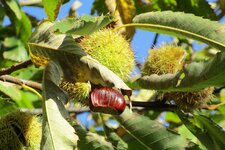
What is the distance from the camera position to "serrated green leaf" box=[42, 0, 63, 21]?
2.07m

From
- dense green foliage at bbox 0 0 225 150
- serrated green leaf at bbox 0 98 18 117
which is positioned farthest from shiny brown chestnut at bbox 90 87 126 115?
serrated green leaf at bbox 0 98 18 117

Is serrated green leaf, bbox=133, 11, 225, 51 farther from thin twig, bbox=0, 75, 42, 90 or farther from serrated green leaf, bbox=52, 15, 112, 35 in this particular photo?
thin twig, bbox=0, 75, 42, 90

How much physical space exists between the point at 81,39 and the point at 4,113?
0.48m

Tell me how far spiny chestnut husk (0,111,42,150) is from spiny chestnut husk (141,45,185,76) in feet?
2.16

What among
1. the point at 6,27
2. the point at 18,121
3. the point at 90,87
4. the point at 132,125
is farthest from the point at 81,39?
the point at 6,27

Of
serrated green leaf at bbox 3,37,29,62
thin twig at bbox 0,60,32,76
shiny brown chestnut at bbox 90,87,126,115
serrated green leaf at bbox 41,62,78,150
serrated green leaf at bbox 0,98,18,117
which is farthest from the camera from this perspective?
serrated green leaf at bbox 3,37,29,62

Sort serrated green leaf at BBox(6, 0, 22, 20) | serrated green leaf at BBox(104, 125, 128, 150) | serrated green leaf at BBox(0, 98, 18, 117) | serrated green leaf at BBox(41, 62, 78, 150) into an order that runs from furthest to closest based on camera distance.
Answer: serrated green leaf at BBox(6, 0, 22, 20), serrated green leaf at BBox(104, 125, 128, 150), serrated green leaf at BBox(0, 98, 18, 117), serrated green leaf at BBox(41, 62, 78, 150)

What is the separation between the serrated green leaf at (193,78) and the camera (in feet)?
A: 6.96

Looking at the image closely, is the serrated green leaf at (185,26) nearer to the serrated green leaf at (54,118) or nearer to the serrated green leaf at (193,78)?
the serrated green leaf at (193,78)

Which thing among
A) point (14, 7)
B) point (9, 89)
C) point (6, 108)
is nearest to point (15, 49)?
point (14, 7)

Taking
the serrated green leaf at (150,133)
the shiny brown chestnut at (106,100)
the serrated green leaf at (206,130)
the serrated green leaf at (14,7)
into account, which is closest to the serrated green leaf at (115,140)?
the serrated green leaf at (150,133)

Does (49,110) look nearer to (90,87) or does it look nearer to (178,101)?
(90,87)

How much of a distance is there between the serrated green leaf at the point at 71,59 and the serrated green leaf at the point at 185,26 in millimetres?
395

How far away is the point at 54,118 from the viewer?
1.80 metres
